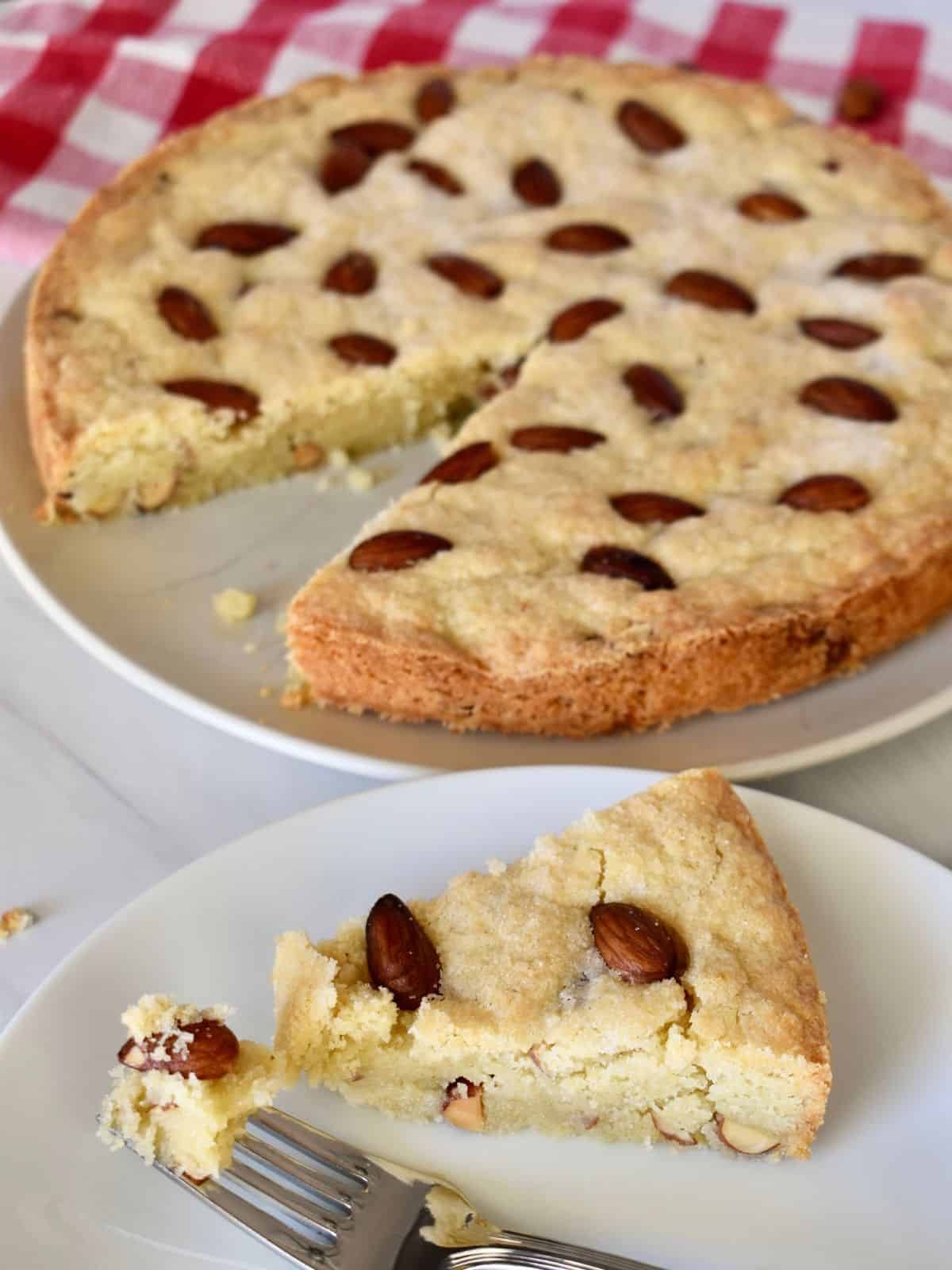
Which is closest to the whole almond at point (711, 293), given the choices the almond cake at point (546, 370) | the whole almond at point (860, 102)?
the almond cake at point (546, 370)

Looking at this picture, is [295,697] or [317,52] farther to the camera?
[317,52]

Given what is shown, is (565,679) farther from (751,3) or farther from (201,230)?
(751,3)

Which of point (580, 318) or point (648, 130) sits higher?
Answer: point (648, 130)

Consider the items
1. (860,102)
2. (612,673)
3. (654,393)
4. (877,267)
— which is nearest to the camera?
(612,673)

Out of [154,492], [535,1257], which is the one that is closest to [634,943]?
[535,1257]

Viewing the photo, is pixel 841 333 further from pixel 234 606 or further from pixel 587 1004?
pixel 587 1004

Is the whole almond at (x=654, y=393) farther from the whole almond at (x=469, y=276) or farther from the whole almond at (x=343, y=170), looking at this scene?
the whole almond at (x=343, y=170)

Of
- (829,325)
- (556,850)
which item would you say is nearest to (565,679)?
(556,850)

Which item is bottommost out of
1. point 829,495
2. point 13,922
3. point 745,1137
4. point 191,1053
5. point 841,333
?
point 13,922
